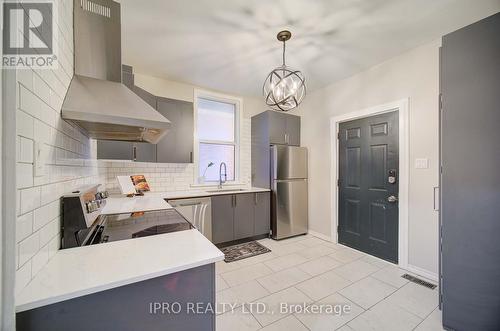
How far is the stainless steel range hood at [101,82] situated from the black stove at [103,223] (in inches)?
18.0

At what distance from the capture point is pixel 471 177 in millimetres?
1400

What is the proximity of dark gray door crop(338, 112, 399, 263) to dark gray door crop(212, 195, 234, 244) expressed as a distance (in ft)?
5.76

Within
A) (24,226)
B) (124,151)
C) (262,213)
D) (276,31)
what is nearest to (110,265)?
(24,226)

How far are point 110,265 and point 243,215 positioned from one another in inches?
96.4

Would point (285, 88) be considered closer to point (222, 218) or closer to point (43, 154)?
point (43, 154)

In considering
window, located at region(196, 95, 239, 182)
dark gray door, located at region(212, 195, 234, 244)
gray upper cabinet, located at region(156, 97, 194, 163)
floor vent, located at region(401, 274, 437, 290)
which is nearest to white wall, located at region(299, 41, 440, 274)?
floor vent, located at region(401, 274, 437, 290)

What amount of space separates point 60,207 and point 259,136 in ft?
9.89

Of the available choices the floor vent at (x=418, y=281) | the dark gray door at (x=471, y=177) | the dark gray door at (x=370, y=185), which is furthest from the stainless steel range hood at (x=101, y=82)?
the floor vent at (x=418, y=281)

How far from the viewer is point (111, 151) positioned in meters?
2.35

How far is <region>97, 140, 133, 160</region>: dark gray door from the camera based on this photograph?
2242mm

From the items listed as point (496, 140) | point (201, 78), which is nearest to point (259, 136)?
point (201, 78)

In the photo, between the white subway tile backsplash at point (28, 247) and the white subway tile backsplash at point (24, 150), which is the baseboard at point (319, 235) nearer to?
the white subway tile backsplash at point (28, 247)

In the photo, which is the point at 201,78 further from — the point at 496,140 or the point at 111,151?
the point at 496,140

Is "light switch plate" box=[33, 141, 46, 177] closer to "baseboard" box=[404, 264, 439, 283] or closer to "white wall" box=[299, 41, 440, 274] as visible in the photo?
"white wall" box=[299, 41, 440, 274]
